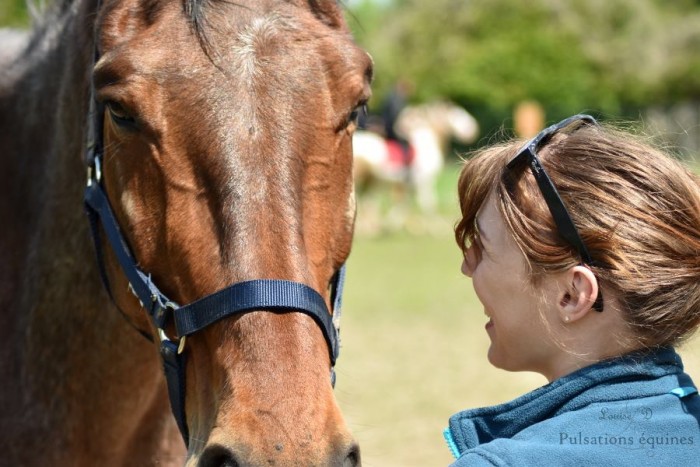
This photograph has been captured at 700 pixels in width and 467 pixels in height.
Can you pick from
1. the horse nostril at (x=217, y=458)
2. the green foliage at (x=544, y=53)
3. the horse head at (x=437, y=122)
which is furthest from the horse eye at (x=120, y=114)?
the green foliage at (x=544, y=53)

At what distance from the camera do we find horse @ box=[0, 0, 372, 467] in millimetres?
1877

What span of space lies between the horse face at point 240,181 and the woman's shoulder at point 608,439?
0.38 metres

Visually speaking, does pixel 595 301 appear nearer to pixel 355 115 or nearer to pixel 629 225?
pixel 629 225

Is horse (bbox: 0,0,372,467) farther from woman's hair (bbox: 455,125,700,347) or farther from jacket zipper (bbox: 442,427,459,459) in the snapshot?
woman's hair (bbox: 455,125,700,347)

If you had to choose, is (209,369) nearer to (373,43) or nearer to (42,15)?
(42,15)

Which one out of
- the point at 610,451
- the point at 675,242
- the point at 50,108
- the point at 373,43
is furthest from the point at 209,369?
the point at 373,43

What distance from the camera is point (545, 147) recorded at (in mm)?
1901

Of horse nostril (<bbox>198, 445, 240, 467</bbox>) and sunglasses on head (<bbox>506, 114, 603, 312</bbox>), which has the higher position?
sunglasses on head (<bbox>506, 114, 603, 312</bbox>)

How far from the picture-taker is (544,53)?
37.1 m

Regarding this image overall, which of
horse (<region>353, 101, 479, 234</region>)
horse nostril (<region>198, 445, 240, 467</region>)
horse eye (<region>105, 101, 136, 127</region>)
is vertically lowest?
horse (<region>353, 101, 479, 234</region>)

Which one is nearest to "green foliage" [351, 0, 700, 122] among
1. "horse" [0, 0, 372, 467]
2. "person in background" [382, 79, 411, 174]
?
"person in background" [382, 79, 411, 174]

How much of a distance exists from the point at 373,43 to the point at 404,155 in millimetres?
19595

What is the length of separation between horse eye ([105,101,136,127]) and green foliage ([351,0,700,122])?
32782 mm

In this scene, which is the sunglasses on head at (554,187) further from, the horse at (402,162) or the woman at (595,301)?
the horse at (402,162)
